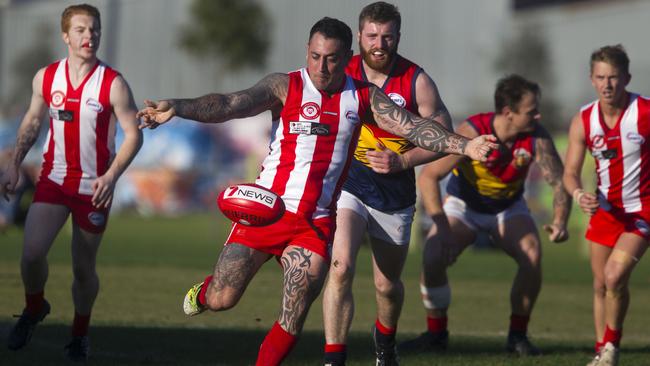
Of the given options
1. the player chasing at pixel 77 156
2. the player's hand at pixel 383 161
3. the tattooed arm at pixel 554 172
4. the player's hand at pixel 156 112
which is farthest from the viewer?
the tattooed arm at pixel 554 172

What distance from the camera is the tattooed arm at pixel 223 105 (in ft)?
21.7

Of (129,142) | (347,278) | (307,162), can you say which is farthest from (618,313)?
(129,142)

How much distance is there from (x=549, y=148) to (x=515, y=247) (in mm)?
962

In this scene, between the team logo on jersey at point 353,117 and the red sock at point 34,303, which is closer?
the team logo on jersey at point 353,117

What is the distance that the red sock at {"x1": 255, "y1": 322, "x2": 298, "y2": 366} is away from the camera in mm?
7004

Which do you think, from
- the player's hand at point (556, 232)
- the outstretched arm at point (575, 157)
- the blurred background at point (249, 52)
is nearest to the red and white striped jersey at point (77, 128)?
the player's hand at point (556, 232)

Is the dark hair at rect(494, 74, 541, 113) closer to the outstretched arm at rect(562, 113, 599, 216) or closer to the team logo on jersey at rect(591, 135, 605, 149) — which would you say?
the outstretched arm at rect(562, 113, 599, 216)

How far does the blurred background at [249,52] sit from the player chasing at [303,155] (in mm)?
29497

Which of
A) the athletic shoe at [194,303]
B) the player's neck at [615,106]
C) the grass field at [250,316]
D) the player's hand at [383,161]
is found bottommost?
the grass field at [250,316]

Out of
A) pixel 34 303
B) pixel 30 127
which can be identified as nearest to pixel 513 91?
pixel 30 127

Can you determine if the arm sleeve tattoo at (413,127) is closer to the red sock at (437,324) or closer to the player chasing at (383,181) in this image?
the player chasing at (383,181)

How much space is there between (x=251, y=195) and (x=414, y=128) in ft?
4.03

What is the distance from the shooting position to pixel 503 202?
411 inches

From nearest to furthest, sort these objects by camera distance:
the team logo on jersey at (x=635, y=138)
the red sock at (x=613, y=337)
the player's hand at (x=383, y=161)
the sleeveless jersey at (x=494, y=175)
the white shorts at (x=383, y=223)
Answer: the player's hand at (x=383, y=161) < the white shorts at (x=383, y=223) < the red sock at (x=613, y=337) < the team logo on jersey at (x=635, y=138) < the sleeveless jersey at (x=494, y=175)
